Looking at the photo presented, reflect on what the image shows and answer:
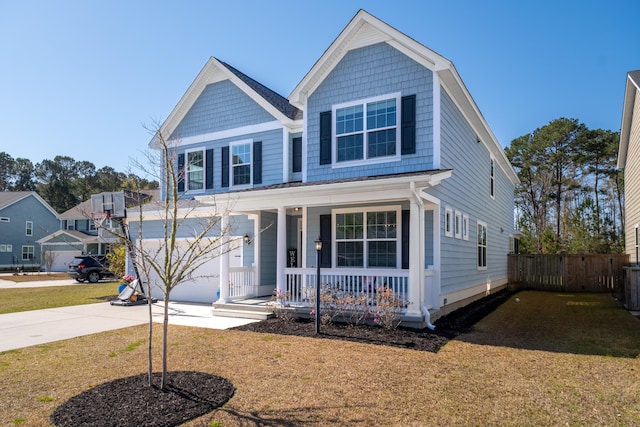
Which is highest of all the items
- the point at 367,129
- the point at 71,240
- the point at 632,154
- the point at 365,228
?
the point at 632,154

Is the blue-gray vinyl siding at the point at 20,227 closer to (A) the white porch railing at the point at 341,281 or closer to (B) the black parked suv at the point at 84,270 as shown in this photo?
(B) the black parked suv at the point at 84,270

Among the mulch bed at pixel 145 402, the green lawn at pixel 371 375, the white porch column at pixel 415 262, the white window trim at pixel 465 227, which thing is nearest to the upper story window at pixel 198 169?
the green lawn at pixel 371 375

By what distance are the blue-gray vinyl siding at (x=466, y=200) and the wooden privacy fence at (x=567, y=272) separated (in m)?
1.49

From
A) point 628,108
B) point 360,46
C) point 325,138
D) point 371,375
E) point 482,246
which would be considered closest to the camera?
point 371,375

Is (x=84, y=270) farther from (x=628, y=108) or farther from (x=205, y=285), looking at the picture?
(x=628, y=108)

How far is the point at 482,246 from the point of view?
15047 mm

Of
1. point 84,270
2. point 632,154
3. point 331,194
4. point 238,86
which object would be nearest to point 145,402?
point 331,194

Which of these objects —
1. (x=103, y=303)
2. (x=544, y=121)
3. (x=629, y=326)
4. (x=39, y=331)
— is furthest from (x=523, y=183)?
(x=39, y=331)

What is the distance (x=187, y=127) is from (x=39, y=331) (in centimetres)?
809

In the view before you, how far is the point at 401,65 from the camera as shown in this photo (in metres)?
10.3

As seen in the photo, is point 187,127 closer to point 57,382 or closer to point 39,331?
point 39,331

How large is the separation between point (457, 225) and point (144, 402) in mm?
9463

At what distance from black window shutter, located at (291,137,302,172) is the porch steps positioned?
411cm

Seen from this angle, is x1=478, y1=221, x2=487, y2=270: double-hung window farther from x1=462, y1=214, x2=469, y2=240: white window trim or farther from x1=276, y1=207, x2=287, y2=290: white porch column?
x1=276, y1=207, x2=287, y2=290: white porch column
